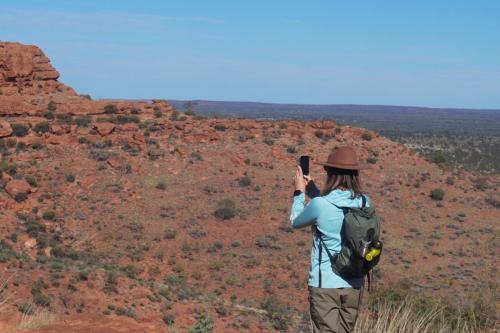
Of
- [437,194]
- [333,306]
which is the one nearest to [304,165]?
[333,306]

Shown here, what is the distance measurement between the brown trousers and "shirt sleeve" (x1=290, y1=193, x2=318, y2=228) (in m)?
0.46

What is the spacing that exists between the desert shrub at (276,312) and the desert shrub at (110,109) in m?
17.0

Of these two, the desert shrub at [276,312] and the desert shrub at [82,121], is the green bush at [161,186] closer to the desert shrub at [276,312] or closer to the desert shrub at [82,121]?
the desert shrub at [82,121]

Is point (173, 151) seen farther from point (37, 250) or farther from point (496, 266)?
point (496, 266)

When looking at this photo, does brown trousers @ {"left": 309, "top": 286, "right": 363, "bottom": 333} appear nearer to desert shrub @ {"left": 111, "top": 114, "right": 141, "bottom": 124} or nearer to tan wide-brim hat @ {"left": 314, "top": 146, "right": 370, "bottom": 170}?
tan wide-brim hat @ {"left": 314, "top": 146, "right": 370, "bottom": 170}

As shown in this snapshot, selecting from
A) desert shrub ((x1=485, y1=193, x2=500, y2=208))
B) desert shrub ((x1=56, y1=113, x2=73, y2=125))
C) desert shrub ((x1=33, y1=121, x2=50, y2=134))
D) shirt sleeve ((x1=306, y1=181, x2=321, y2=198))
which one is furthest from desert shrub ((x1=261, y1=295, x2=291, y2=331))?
desert shrub ((x1=56, y1=113, x2=73, y2=125))

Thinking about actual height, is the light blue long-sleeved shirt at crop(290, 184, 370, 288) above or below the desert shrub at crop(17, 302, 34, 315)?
above

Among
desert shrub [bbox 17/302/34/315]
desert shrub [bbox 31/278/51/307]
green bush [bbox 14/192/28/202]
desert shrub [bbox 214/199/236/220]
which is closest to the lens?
desert shrub [bbox 17/302/34/315]

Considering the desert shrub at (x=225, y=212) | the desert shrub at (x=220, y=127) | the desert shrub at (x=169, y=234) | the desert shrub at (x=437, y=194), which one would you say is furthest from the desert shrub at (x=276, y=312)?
the desert shrub at (x=220, y=127)

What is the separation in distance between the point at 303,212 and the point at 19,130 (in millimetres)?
24402

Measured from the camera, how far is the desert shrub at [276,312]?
41.8ft

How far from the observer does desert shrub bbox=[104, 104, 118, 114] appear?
30266 mm

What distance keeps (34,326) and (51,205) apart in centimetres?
1668

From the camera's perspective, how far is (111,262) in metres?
18.1
